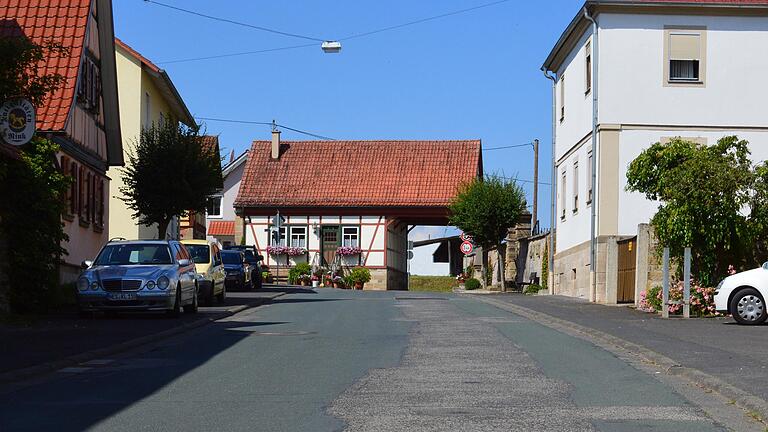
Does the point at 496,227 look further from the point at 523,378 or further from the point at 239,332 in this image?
the point at 523,378

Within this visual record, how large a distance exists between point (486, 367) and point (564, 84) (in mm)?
29852

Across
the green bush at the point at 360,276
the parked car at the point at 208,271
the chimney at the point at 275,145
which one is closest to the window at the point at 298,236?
the green bush at the point at 360,276

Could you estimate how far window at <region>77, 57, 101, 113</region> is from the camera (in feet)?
103

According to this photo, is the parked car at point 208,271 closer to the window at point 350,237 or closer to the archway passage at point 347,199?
the archway passage at point 347,199

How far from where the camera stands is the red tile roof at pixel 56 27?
28566mm

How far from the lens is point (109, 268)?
2345 cm

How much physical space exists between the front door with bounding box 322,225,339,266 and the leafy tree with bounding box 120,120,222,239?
103 ft

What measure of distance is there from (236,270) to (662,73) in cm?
1645

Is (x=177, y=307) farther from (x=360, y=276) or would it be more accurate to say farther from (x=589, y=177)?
(x=360, y=276)

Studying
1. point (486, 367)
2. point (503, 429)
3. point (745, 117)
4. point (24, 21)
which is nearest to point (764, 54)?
point (745, 117)

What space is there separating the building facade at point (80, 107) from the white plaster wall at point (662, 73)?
14566mm

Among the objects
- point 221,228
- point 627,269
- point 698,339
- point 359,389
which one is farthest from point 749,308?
point 221,228

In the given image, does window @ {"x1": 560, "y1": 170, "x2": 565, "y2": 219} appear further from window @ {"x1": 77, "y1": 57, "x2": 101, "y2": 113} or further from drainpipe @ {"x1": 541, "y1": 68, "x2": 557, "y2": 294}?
window @ {"x1": 77, "y1": 57, "x2": 101, "y2": 113}

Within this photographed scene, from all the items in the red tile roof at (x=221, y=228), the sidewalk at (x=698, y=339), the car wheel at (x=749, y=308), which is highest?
the red tile roof at (x=221, y=228)
